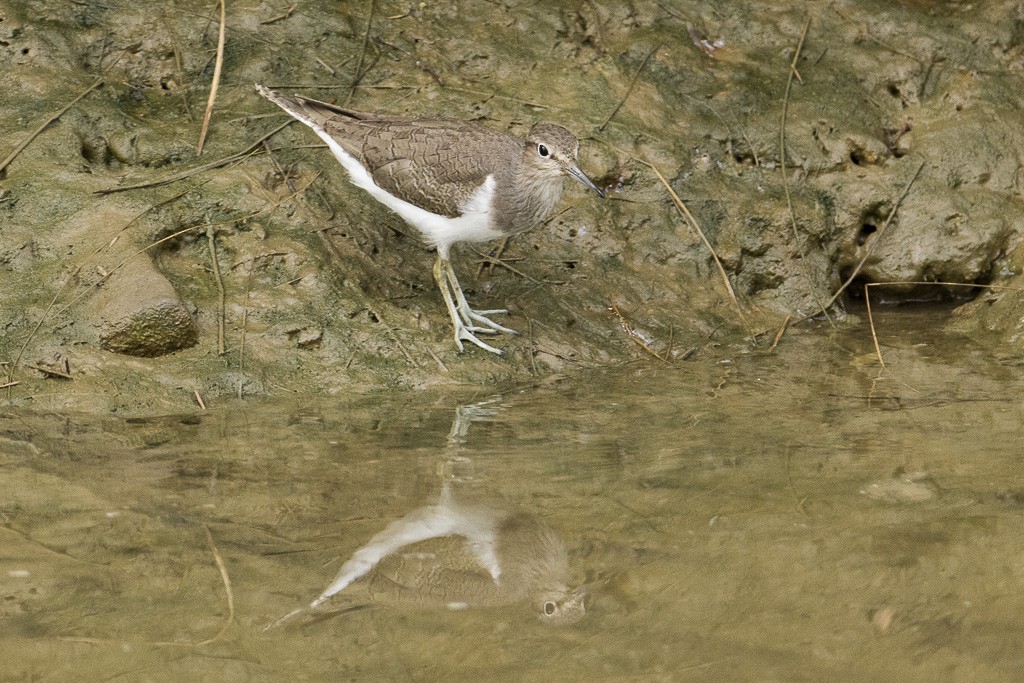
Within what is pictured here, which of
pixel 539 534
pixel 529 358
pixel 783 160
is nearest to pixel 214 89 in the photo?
pixel 529 358

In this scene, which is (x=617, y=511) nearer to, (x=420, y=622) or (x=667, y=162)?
(x=420, y=622)

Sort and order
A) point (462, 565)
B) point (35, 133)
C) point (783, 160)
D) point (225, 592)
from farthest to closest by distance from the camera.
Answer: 1. point (783, 160)
2. point (35, 133)
3. point (462, 565)
4. point (225, 592)

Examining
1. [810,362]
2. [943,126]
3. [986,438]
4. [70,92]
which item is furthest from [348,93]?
[986,438]

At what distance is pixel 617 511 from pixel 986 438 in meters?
1.81

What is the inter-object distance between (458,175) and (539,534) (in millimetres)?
2422

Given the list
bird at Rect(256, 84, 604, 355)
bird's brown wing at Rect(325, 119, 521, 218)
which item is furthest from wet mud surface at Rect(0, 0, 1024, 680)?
bird's brown wing at Rect(325, 119, 521, 218)

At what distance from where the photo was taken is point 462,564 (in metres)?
3.96

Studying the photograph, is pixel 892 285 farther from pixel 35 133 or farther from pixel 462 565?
pixel 35 133

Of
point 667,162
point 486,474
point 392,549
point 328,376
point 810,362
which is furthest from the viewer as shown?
point 667,162

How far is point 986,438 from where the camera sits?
495 centimetres

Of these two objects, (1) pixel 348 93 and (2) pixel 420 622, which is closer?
(2) pixel 420 622

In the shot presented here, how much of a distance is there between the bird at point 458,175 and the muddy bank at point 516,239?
1.10ft

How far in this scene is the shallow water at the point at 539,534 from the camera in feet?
11.1

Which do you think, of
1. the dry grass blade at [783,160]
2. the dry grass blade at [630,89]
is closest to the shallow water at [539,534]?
the dry grass blade at [783,160]
